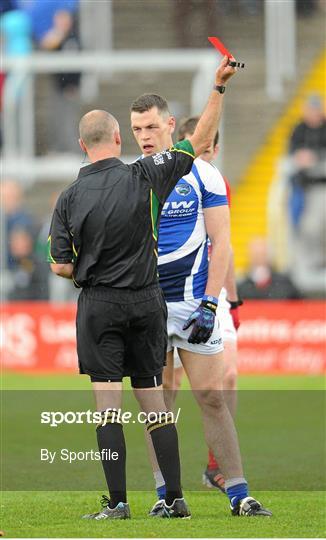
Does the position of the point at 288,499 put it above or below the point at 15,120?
below

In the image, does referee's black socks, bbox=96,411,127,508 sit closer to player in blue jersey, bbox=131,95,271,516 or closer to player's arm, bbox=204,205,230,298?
player in blue jersey, bbox=131,95,271,516

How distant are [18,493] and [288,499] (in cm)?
161

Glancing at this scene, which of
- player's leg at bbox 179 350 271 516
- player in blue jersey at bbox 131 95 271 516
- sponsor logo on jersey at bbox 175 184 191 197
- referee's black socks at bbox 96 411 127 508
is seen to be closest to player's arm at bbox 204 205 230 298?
player in blue jersey at bbox 131 95 271 516

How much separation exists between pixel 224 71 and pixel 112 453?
1979 mm

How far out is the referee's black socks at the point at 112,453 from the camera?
6398 mm

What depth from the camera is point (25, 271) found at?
18.5 metres

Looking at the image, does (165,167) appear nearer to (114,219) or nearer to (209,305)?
(114,219)

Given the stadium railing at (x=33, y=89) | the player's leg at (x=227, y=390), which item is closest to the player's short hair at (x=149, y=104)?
the player's leg at (x=227, y=390)

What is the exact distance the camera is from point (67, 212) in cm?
647

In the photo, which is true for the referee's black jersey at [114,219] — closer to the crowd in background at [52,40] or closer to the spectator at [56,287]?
the spectator at [56,287]

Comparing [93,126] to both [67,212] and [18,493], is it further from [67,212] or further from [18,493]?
[18,493]

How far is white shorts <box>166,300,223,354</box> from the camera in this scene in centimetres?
692

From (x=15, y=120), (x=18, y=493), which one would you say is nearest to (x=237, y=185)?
(x=15, y=120)

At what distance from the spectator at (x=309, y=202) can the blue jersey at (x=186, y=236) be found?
41.3 feet
